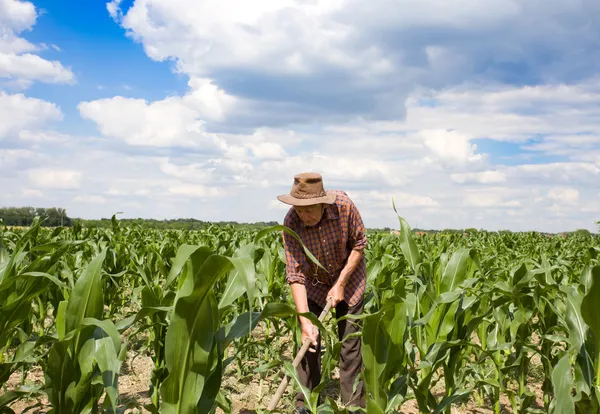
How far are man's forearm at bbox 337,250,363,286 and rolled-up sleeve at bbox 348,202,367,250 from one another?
51mm

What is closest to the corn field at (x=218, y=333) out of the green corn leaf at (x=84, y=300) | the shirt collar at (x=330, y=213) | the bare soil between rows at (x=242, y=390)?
the green corn leaf at (x=84, y=300)

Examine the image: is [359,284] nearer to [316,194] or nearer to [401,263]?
[316,194]

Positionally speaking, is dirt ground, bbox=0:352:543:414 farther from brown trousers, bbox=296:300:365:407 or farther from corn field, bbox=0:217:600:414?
brown trousers, bbox=296:300:365:407

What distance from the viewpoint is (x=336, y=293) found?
4016 mm

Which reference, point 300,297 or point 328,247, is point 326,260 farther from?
point 300,297

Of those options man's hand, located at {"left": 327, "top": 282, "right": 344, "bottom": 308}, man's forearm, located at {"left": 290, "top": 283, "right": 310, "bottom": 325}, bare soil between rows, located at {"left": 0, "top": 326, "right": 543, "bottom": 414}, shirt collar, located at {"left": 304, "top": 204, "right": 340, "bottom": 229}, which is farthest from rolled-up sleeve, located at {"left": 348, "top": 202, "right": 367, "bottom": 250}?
bare soil between rows, located at {"left": 0, "top": 326, "right": 543, "bottom": 414}

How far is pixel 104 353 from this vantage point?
7.45ft

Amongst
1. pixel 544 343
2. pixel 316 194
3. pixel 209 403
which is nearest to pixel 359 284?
pixel 316 194

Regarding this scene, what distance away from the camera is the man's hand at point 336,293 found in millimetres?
3980

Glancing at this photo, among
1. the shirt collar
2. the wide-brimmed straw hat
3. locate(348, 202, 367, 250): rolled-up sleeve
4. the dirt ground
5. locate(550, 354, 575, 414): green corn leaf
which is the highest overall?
the wide-brimmed straw hat

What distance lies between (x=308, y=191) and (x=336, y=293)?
0.87m

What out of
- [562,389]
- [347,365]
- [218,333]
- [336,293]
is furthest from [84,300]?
[562,389]

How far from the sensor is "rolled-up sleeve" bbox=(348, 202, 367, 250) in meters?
4.16

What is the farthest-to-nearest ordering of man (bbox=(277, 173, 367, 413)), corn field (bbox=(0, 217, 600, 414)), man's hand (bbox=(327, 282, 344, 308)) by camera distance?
man's hand (bbox=(327, 282, 344, 308)) → man (bbox=(277, 173, 367, 413)) → corn field (bbox=(0, 217, 600, 414))
